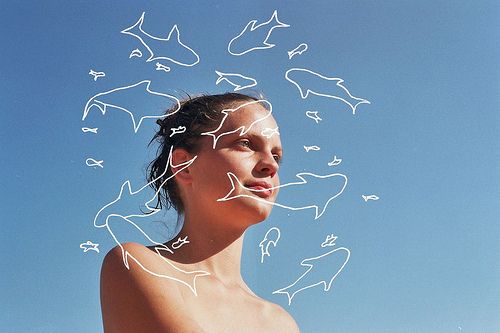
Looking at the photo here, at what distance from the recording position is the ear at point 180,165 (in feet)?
5.80

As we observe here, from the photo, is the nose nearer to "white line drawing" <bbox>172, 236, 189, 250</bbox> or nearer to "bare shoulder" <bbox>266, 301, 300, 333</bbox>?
"white line drawing" <bbox>172, 236, 189, 250</bbox>

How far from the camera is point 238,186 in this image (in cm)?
168

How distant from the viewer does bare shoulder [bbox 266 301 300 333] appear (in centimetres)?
192

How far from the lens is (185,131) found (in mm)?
1793

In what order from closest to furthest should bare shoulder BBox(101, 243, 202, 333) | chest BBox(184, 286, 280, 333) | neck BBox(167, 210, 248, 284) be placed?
bare shoulder BBox(101, 243, 202, 333)
chest BBox(184, 286, 280, 333)
neck BBox(167, 210, 248, 284)

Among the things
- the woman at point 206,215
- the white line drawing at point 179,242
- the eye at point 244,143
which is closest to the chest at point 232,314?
the woman at point 206,215

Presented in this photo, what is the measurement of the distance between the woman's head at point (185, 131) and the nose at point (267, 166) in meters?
0.13

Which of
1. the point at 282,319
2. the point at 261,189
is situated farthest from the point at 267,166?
the point at 282,319

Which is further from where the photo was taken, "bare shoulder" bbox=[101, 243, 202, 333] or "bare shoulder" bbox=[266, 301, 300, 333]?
"bare shoulder" bbox=[266, 301, 300, 333]

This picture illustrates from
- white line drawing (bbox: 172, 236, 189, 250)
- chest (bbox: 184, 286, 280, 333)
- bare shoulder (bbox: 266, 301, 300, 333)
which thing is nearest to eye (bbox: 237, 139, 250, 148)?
white line drawing (bbox: 172, 236, 189, 250)

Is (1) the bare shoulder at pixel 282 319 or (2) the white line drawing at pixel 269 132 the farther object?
(1) the bare shoulder at pixel 282 319

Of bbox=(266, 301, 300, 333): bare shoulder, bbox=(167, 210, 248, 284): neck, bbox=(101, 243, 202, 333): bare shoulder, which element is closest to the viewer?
bbox=(101, 243, 202, 333): bare shoulder

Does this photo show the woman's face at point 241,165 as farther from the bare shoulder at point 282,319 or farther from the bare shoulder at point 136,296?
the bare shoulder at point 282,319

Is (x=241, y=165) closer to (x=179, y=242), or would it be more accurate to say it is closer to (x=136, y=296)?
(x=179, y=242)
